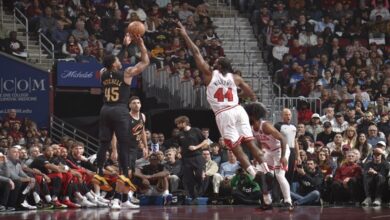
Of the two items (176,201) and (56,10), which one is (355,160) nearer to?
(176,201)

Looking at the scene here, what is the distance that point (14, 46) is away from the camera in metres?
25.3

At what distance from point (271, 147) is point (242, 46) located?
1397 centimetres

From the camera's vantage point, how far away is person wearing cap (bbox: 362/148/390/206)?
62.0ft

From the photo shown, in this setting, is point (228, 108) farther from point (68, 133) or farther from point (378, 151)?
point (68, 133)

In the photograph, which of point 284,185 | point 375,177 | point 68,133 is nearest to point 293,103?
point 68,133

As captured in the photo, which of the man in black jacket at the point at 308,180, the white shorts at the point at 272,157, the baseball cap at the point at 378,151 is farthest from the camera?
the man in black jacket at the point at 308,180

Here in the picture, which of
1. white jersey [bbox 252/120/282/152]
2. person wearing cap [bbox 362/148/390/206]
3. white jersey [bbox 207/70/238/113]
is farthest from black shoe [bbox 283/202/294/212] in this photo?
person wearing cap [bbox 362/148/390/206]

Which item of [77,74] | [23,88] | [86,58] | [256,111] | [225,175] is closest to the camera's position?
[256,111]

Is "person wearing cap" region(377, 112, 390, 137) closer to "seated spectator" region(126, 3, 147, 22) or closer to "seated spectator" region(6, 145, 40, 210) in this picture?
"seated spectator" region(6, 145, 40, 210)

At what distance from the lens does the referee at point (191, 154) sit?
20.1 meters

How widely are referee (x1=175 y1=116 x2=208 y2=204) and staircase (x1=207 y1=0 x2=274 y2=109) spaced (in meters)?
6.65

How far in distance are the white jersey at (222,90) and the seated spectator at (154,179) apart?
513cm

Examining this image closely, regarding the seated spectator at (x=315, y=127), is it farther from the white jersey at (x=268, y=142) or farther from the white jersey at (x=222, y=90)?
the white jersey at (x=222, y=90)

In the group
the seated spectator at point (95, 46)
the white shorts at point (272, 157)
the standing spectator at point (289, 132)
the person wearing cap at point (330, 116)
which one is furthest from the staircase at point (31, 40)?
the white shorts at point (272, 157)
